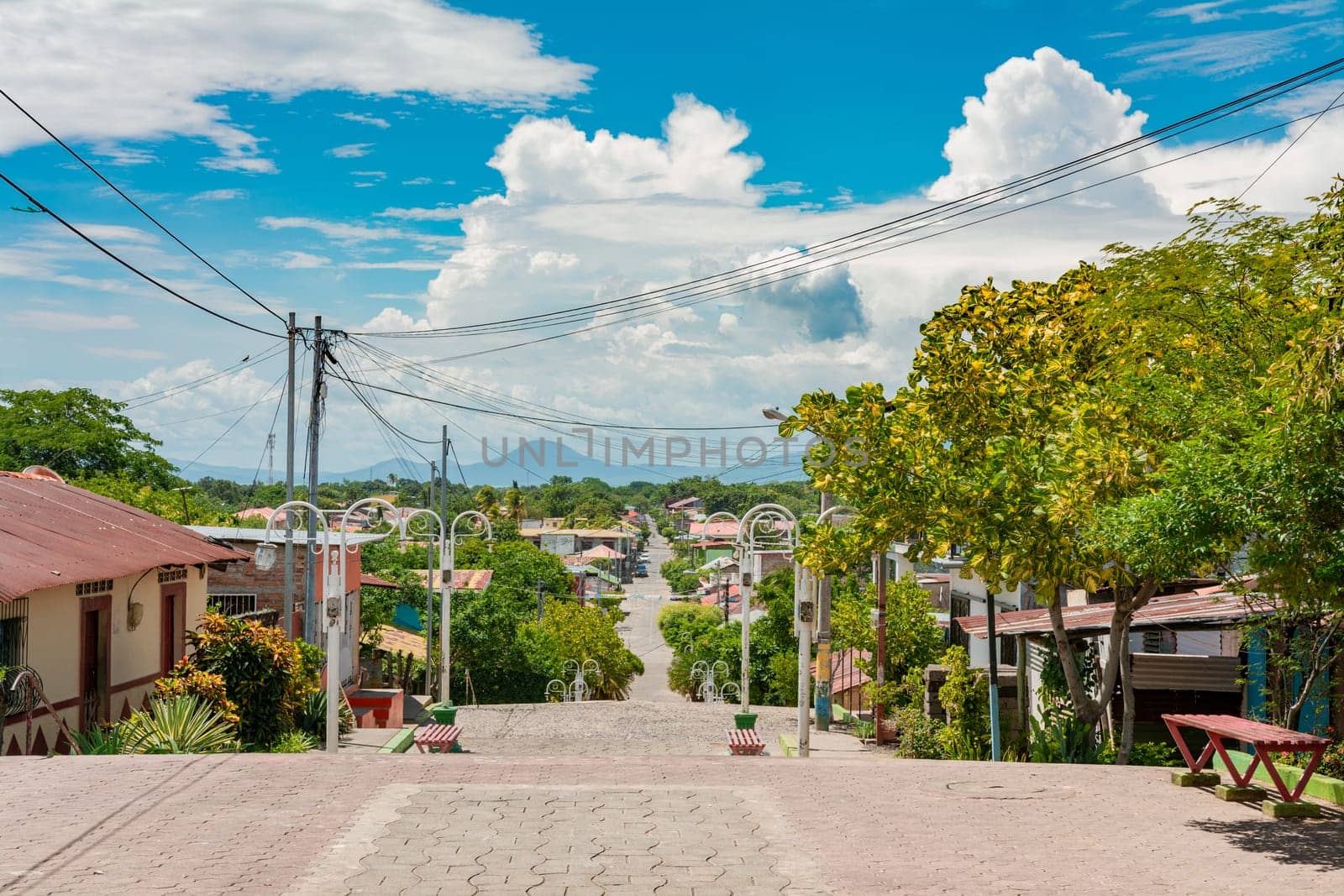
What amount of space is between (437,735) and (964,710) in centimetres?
800

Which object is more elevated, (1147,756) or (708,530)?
(708,530)

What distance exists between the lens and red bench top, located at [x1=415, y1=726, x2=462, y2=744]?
16.1 m

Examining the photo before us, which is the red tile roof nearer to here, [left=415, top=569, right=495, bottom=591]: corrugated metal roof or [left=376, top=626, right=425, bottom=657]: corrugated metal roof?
[left=376, top=626, right=425, bottom=657]: corrugated metal roof

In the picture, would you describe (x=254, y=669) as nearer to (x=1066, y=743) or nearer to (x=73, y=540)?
(x=73, y=540)

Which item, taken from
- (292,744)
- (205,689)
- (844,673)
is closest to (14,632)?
(205,689)

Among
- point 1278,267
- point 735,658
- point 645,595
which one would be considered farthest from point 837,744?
point 645,595

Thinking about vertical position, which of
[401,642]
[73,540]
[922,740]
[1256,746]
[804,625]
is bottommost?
[922,740]

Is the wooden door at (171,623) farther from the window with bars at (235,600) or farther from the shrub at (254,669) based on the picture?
the window with bars at (235,600)

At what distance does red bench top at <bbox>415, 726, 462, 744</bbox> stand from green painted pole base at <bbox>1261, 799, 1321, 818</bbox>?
9861 millimetres

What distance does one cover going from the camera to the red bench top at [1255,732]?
9.80 meters

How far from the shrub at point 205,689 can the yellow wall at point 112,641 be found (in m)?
1.16

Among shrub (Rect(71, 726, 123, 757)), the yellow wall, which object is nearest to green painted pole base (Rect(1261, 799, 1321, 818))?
shrub (Rect(71, 726, 123, 757))

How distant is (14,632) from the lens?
1402 centimetres

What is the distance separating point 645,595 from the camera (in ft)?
431
